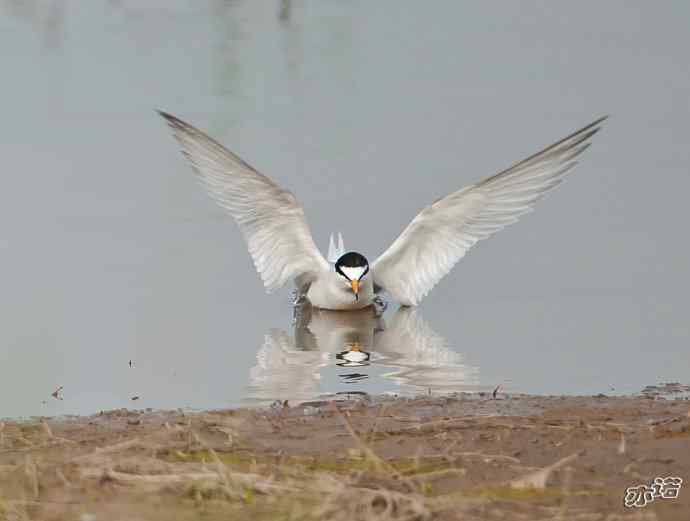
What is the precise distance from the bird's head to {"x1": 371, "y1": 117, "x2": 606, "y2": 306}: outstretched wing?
0.39 meters

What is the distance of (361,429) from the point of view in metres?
6.12

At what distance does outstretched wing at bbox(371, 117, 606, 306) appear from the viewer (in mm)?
10391

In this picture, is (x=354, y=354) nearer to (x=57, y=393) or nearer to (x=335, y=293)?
(x=335, y=293)

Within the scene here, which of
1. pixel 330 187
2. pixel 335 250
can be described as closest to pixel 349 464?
pixel 335 250

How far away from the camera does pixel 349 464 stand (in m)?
5.38

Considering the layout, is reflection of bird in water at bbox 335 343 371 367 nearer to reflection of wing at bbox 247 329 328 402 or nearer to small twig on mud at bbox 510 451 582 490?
reflection of wing at bbox 247 329 328 402

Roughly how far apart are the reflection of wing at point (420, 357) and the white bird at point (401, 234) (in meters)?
0.49

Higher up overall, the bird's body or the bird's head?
the bird's head

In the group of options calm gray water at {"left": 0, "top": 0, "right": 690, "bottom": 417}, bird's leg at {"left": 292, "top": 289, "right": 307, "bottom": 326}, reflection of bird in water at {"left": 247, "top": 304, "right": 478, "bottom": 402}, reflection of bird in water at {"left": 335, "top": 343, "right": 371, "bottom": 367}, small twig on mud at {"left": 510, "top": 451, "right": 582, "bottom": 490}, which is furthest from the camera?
bird's leg at {"left": 292, "top": 289, "right": 307, "bottom": 326}

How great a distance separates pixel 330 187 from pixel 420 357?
3.33 m

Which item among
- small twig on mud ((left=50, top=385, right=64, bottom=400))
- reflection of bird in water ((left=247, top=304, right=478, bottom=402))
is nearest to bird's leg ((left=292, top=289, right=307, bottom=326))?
reflection of bird in water ((left=247, top=304, right=478, bottom=402))

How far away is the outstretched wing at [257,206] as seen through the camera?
10.4 m

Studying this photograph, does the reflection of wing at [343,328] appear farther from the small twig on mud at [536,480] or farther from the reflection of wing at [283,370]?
the small twig on mud at [536,480]

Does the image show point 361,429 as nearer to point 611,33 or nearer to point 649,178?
point 649,178
